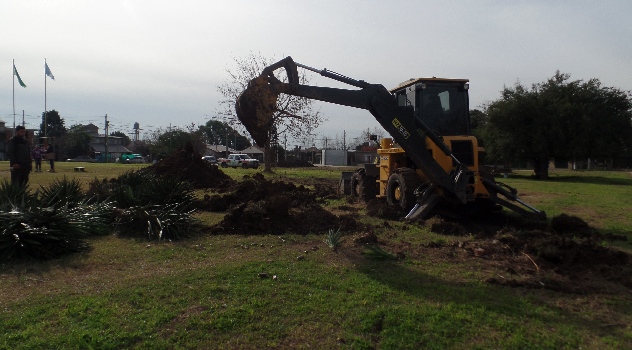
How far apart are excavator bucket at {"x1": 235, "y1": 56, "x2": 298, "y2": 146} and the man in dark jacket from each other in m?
5.72

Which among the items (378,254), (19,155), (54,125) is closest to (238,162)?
(19,155)

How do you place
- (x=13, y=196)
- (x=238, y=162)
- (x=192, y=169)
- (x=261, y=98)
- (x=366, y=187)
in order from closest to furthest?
(x=13, y=196) → (x=261, y=98) → (x=366, y=187) → (x=192, y=169) → (x=238, y=162)

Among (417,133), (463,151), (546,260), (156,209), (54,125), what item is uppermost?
(54,125)

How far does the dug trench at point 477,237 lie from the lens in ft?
22.7

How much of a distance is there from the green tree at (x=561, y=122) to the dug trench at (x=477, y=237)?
2530 centimetres

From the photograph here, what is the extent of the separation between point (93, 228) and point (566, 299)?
739 cm

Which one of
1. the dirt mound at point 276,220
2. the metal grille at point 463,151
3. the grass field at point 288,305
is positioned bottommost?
the grass field at point 288,305

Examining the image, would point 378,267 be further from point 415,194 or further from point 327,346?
point 415,194

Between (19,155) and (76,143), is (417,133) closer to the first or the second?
(19,155)

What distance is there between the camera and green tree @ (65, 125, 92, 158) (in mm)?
81562

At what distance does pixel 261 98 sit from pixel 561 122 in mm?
30661

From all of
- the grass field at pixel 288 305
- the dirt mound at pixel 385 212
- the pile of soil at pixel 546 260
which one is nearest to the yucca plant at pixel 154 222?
the grass field at pixel 288 305

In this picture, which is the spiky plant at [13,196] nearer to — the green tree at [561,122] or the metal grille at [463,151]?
the metal grille at [463,151]

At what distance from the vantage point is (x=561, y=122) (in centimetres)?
3497
